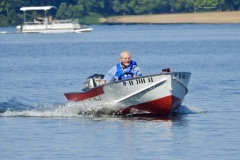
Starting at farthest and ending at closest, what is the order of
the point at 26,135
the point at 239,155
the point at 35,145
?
the point at 26,135 → the point at 35,145 → the point at 239,155

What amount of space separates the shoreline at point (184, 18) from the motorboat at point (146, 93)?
108m

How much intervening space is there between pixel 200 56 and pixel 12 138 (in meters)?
35.7

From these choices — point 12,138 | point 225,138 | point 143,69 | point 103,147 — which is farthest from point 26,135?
point 143,69

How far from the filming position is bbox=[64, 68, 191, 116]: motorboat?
25.6 metres

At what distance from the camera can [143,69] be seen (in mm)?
46969

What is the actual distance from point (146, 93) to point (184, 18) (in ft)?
373

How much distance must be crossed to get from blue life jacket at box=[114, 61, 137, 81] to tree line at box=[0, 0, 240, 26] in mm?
120105

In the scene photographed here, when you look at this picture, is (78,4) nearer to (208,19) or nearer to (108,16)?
(108,16)

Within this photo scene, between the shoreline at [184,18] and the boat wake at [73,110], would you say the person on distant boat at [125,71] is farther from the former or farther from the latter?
the shoreline at [184,18]

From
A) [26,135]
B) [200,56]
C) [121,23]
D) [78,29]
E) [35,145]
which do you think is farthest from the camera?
[121,23]

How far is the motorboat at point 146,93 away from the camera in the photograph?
25.6 metres

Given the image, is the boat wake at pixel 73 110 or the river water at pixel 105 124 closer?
the river water at pixel 105 124

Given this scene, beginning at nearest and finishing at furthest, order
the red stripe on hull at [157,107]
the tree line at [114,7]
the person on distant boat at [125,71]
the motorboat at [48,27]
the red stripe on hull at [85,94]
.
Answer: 1. the person on distant boat at [125,71]
2. the red stripe on hull at [157,107]
3. the red stripe on hull at [85,94]
4. the motorboat at [48,27]
5. the tree line at [114,7]

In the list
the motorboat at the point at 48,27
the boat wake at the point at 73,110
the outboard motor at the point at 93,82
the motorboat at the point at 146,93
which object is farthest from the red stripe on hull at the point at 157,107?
the motorboat at the point at 48,27
